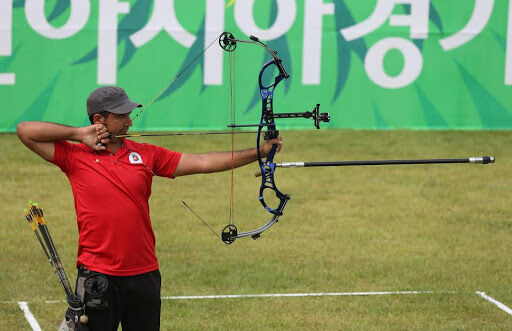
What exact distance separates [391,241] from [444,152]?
405cm

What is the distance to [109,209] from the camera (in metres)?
4.42

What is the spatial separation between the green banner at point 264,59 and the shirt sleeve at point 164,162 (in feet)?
25.3

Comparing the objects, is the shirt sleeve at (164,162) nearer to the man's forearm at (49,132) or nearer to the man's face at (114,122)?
the man's face at (114,122)

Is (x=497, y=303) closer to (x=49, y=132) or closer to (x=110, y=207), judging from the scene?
(x=110, y=207)

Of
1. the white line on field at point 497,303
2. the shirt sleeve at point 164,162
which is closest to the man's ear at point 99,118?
the shirt sleeve at point 164,162

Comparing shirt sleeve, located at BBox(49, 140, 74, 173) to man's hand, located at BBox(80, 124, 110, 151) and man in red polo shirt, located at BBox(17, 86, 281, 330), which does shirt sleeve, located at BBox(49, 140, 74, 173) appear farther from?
man's hand, located at BBox(80, 124, 110, 151)

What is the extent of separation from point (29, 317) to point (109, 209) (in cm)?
313

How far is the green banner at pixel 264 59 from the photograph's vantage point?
12.3m

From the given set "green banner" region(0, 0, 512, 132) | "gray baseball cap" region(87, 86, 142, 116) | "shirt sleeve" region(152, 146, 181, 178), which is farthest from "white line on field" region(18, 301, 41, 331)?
"green banner" region(0, 0, 512, 132)

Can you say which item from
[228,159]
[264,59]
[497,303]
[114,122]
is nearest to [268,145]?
[228,159]

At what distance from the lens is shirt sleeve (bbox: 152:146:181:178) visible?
4.63 meters

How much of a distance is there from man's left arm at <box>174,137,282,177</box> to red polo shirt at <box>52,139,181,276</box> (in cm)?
26

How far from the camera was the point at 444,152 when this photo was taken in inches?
539

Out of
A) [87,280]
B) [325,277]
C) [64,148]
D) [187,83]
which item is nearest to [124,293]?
[87,280]
